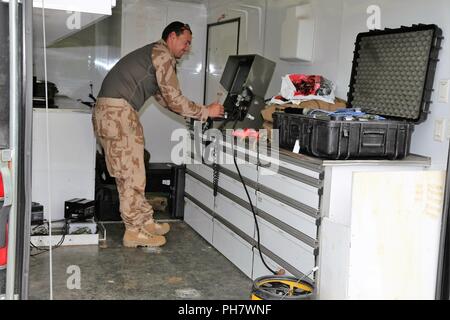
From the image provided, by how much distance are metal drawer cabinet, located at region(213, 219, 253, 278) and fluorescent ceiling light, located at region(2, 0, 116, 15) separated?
176 centimetres

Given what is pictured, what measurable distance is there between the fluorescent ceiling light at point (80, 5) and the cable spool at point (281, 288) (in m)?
1.69

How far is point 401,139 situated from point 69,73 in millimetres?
5100

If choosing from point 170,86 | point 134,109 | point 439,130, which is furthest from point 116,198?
point 439,130

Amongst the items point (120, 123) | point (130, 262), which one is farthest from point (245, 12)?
point (130, 262)

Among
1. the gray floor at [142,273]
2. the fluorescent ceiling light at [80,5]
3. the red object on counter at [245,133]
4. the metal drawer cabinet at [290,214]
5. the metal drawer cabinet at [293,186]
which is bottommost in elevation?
the gray floor at [142,273]

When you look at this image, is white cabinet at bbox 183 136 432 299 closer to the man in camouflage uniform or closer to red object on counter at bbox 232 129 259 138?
red object on counter at bbox 232 129 259 138

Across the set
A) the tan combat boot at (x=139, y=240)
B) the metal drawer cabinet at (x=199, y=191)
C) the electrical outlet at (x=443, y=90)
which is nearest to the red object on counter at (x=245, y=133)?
the metal drawer cabinet at (x=199, y=191)

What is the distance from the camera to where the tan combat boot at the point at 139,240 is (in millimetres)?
4156

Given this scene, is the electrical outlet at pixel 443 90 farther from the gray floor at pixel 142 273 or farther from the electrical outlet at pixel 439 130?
the gray floor at pixel 142 273

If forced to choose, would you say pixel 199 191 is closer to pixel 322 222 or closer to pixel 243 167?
pixel 243 167

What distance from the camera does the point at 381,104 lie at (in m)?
3.33

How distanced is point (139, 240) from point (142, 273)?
23.7 inches

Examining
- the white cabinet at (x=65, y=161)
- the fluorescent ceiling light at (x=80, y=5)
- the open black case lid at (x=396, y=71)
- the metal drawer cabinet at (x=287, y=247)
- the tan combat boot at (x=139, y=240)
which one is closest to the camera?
the fluorescent ceiling light at (x=80, y=5)
